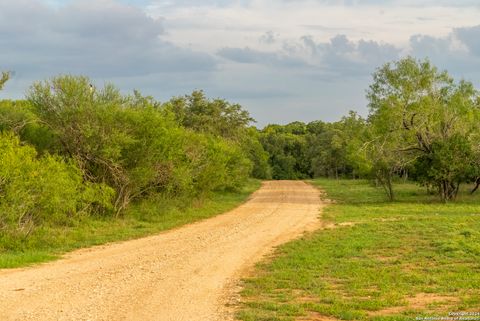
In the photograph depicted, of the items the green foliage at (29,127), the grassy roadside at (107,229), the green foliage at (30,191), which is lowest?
the grassy roadside at (107,229)

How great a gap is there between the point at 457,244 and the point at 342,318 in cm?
769

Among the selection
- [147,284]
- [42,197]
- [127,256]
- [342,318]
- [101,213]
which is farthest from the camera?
[101,213]

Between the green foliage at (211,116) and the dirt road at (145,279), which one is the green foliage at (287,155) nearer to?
the green foliage at (211,116)

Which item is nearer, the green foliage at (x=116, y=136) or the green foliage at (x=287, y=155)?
the green foliage at (x=116, y=136)

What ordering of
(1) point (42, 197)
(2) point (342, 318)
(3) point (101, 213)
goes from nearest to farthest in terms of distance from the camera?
(2) point (342, 318) → (1) point (42, 197) → (3) point (101, 213)

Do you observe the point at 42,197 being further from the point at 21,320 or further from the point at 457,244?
the point at 457,244

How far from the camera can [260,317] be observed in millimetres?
7992

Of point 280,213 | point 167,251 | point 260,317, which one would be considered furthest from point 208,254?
point 280,213

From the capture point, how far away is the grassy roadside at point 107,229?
1380 centimetres

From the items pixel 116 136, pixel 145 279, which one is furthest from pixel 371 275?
pixel 116 136

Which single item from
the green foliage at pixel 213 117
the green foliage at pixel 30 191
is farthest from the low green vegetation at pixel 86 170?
the green foliage at pixel 213 117

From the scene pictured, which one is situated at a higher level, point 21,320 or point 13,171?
point 13,171

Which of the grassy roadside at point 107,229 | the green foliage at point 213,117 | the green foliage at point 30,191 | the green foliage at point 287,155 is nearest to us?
the grassy roadside at point 107,229

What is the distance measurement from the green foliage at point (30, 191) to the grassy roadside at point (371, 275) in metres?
6.48
